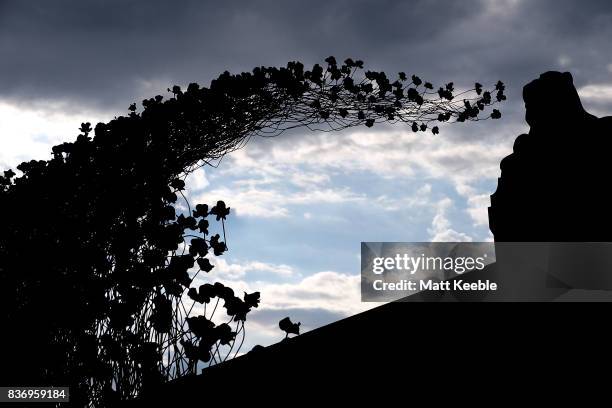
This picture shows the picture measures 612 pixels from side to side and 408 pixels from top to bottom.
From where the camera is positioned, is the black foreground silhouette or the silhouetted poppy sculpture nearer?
the black foreground silhouette

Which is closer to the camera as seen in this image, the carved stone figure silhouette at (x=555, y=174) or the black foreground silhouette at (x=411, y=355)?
the black foreground silhouette at (x=411, y=355)

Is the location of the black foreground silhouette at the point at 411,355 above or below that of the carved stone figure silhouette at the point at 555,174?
below

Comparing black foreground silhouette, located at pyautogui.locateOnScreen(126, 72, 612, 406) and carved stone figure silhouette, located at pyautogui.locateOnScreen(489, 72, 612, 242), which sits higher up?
carved stone figure silhouette, located at pyautogui.locateOnScreen(489, 72, 612, 242)

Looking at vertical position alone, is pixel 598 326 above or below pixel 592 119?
below

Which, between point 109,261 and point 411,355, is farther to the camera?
point 109,261

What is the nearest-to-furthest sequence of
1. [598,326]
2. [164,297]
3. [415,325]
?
[598,326], [415,325], [164,297]

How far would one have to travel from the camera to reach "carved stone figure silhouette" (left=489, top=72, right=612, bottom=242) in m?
3.62

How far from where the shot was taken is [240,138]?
20.6 ft

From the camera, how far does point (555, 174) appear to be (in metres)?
3.85

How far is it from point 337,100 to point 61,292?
3.41 meters

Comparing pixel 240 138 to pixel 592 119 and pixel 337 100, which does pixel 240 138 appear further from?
pixel 592 119

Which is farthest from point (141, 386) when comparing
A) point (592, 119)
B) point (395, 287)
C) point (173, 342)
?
point (592, 119)

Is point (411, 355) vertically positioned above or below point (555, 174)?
below

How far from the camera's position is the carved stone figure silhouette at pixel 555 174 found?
3.62 m
